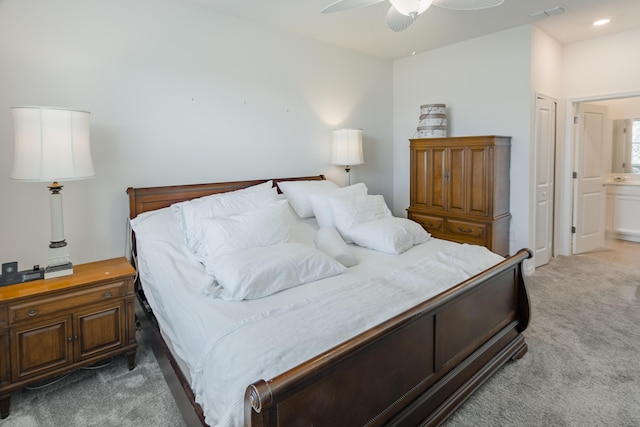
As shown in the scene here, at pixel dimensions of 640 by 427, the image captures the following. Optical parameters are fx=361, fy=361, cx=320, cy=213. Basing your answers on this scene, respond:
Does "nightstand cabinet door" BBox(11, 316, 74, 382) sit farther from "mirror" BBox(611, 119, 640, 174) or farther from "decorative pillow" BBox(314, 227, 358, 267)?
"mirror" BBox(611, 119, 640, 174)

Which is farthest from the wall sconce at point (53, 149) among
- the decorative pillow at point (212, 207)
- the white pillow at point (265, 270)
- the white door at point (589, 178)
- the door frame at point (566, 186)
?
the white door at point (589, 178)

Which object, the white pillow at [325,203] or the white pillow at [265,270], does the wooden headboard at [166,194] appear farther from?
the white pillow at [265,270]

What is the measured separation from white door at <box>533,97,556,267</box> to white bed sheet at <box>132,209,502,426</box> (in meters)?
2.16

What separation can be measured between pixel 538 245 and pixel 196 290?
3.94 m

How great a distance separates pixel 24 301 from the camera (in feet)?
6.33

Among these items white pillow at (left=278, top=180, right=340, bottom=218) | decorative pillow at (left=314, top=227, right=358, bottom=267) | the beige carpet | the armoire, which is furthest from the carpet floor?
white pillow at (left=278, top=180, right=340, bottom=218)

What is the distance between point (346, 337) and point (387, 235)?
48.8 inches

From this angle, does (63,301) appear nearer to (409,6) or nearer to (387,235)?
(387,235)

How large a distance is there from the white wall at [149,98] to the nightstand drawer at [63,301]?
0.59 meters

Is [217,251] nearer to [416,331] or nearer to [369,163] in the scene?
[416,331]

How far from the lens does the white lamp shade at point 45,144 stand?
1965 mm

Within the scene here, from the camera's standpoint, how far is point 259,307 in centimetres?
166

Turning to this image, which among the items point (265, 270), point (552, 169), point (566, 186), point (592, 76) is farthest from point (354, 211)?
point (592, 76)

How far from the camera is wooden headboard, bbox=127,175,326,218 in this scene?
106 inches
